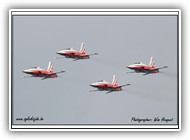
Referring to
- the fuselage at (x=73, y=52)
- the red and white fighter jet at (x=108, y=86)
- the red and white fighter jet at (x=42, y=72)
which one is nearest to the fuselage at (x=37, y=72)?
the red and white fighter jet at (x=42, y=72)

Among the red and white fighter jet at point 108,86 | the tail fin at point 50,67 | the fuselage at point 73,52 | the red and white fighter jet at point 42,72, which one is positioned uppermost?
the fuselage at point 73,52

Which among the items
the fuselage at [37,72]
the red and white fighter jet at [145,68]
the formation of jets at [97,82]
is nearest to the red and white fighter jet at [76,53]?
the formation of jets at [97,82]

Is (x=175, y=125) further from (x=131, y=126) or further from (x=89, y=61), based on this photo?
(x=89, y=61)

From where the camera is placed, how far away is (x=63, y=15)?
2162 mm

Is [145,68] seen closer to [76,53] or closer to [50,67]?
[76,53]

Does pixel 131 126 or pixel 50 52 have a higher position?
pixel 50 52

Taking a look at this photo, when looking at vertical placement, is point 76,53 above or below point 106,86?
above

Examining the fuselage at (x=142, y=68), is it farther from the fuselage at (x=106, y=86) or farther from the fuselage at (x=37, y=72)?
the fuselage at (x=37, y=72)

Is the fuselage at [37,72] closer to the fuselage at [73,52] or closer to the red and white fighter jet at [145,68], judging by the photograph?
the fuselage at [73,52]

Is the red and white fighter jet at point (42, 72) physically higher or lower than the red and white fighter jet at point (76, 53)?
lower

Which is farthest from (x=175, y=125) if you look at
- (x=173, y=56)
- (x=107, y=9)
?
(x=107, y=9)

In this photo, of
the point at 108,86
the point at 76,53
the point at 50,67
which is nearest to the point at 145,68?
the point at 108,86

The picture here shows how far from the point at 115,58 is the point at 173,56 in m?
0.30

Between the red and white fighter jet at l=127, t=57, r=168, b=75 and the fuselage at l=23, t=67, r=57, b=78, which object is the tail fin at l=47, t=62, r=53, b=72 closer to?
the fuselage at l=23, t=67, r=57, b=78
